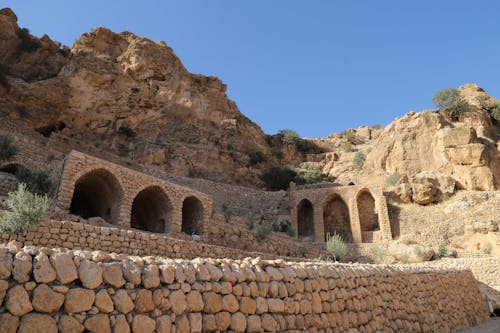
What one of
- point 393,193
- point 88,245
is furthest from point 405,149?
point 88,245

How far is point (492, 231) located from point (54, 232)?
21905mm

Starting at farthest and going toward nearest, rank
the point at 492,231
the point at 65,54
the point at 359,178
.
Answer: the point at 65,54 < the point at 359,178 < the point at 492,231

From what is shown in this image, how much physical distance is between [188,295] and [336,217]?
23.4 m

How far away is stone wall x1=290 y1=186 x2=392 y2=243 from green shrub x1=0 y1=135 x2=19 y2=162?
17.6 m

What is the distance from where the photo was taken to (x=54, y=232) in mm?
7953

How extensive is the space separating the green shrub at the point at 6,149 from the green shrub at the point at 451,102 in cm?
3192

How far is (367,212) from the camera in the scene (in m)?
24.5

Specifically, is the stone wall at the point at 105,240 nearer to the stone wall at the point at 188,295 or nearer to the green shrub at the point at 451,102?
the stone wall at the point at 188,295

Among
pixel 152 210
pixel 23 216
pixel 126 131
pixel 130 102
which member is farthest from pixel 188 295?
pixel 130 102

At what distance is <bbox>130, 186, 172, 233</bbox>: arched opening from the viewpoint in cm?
1417

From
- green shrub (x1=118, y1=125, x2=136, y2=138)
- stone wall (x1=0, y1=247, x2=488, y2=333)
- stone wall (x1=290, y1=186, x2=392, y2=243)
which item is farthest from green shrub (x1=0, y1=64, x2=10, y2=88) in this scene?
stone wall (x1=0, y1=247, x2=488, y2=333)

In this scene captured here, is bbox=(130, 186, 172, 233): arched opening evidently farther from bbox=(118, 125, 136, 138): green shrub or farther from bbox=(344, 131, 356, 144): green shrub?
bbox=(344, 131, 356, 144): green shrub

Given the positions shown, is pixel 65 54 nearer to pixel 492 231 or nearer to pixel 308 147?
pixel 308 147

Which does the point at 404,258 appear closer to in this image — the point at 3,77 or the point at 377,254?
the point at 377,254
